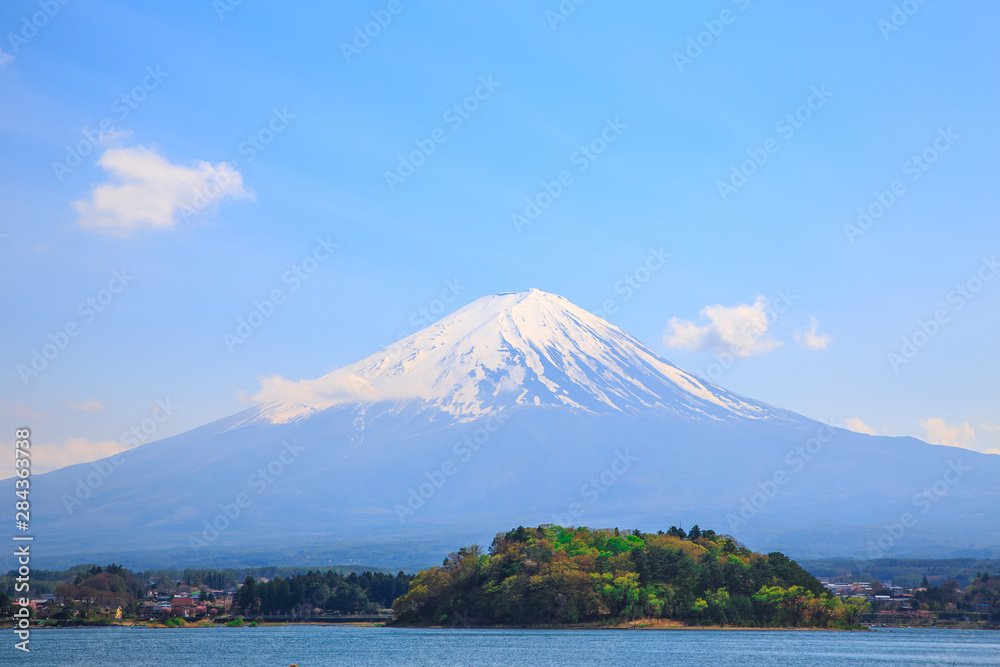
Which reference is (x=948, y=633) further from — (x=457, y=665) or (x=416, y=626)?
(x=457, y=665)

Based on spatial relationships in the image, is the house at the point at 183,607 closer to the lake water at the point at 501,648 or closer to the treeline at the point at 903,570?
the lake water at the point at 501,648

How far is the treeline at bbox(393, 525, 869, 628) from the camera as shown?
3127 inches

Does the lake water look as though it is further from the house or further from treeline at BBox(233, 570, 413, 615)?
the house

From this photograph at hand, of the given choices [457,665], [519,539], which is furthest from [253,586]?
[457,665]

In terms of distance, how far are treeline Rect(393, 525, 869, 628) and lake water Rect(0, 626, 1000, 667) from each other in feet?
7.10

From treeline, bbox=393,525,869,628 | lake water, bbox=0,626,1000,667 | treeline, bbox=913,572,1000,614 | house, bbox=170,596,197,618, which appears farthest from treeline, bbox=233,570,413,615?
treeline, bbox=913,572,1000,614

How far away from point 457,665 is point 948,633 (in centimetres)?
5339

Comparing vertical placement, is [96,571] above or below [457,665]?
above

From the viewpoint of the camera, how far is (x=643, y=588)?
262ft

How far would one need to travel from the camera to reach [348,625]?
95.8 m

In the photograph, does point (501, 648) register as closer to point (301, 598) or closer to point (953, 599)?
point (301, 598)

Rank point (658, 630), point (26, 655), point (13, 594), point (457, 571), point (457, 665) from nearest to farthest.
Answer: point (457, 665) → point (26, 655) → point (658, 630) → point (457, 571) → point (13, 594)

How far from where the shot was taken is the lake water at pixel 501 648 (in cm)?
5606

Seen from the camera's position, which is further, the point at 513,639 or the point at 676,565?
the point at 676,565
